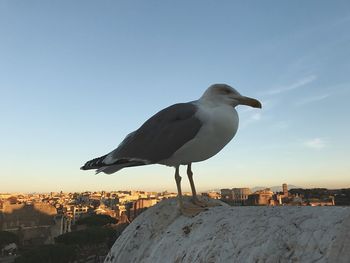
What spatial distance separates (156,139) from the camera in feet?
13.6

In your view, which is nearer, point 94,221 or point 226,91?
point 226,91

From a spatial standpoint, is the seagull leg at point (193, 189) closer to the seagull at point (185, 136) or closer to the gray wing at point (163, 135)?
the seagull at point (185, 136)

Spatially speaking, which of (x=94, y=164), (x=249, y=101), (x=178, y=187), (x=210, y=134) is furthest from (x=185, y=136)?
(x=94, y=164)

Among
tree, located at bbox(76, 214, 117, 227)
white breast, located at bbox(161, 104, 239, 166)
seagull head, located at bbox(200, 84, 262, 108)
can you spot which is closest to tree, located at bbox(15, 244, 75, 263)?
tree, located at bbox(76, 214, 117, 227)

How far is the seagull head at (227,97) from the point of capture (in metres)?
4.21

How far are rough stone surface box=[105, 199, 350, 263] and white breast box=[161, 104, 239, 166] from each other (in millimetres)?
595

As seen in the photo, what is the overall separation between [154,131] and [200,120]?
572 millimetres

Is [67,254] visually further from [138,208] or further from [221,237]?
[138,208]

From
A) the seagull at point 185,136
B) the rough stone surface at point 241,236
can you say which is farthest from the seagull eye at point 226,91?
the rough stone surface at point 241,236

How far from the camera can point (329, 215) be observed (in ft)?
7.76

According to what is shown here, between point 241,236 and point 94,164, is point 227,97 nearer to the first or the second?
point 94,164

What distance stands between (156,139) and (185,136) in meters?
0.35

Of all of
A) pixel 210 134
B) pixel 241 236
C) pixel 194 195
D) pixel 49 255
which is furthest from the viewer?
pixel 49 255

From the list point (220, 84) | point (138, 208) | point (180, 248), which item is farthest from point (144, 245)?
point (138, 208)
